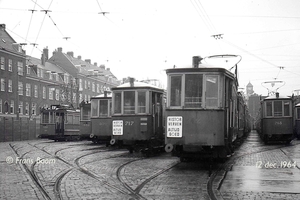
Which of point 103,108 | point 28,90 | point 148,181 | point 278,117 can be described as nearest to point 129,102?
point 103,108

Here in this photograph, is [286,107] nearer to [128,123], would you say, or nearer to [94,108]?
[94,108]

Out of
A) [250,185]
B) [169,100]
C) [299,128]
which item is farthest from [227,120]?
[299,128]

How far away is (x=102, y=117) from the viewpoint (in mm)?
23312

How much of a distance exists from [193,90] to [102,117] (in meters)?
12.3

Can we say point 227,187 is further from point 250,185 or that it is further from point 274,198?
point 274,198

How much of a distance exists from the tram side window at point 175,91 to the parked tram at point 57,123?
74.6ft

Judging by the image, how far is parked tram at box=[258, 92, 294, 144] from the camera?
78.2ft

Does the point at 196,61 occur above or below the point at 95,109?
above

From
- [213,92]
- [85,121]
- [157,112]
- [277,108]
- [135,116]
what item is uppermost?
[213,92]

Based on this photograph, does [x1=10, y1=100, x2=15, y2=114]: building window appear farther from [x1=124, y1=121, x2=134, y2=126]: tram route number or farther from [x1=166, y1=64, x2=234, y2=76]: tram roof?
[x1=166, y1=64, x2=234, y2=76]: tram roof

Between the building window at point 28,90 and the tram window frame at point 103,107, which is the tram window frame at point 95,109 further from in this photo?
the building window at point 28,90

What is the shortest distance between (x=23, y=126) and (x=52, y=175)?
101 ft

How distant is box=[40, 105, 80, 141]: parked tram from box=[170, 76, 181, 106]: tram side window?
74.6ft

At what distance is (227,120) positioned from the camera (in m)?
12.0
